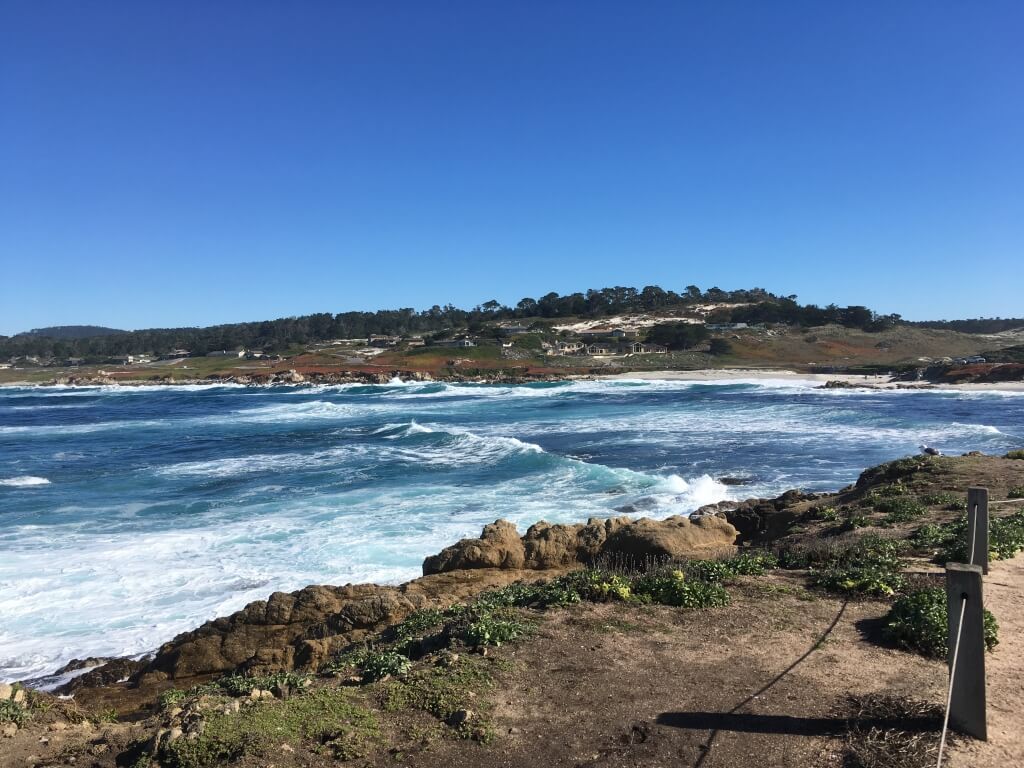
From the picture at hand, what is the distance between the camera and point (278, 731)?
4.89 m

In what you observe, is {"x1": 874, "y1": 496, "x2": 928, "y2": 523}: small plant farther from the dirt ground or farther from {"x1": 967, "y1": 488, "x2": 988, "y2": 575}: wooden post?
the dirt ground

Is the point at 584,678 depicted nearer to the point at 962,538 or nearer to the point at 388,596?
the point at 388,596

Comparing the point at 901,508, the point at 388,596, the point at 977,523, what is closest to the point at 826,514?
the point at 901,508

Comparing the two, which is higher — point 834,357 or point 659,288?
point 659,288

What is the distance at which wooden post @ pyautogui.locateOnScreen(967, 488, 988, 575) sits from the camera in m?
6.61

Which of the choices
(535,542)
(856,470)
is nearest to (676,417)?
(856,470)

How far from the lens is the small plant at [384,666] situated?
5.93 meters

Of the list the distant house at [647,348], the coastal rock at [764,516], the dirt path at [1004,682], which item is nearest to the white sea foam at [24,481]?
the coastal rock at [764,516]

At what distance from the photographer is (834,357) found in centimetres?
9494

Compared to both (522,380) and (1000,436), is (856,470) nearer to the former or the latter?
(1000,436)

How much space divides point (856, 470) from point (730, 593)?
1716cm

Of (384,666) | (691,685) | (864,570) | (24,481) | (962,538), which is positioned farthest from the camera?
(24,481)

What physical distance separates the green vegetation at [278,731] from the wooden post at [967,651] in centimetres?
394

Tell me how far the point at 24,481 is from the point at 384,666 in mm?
24859
